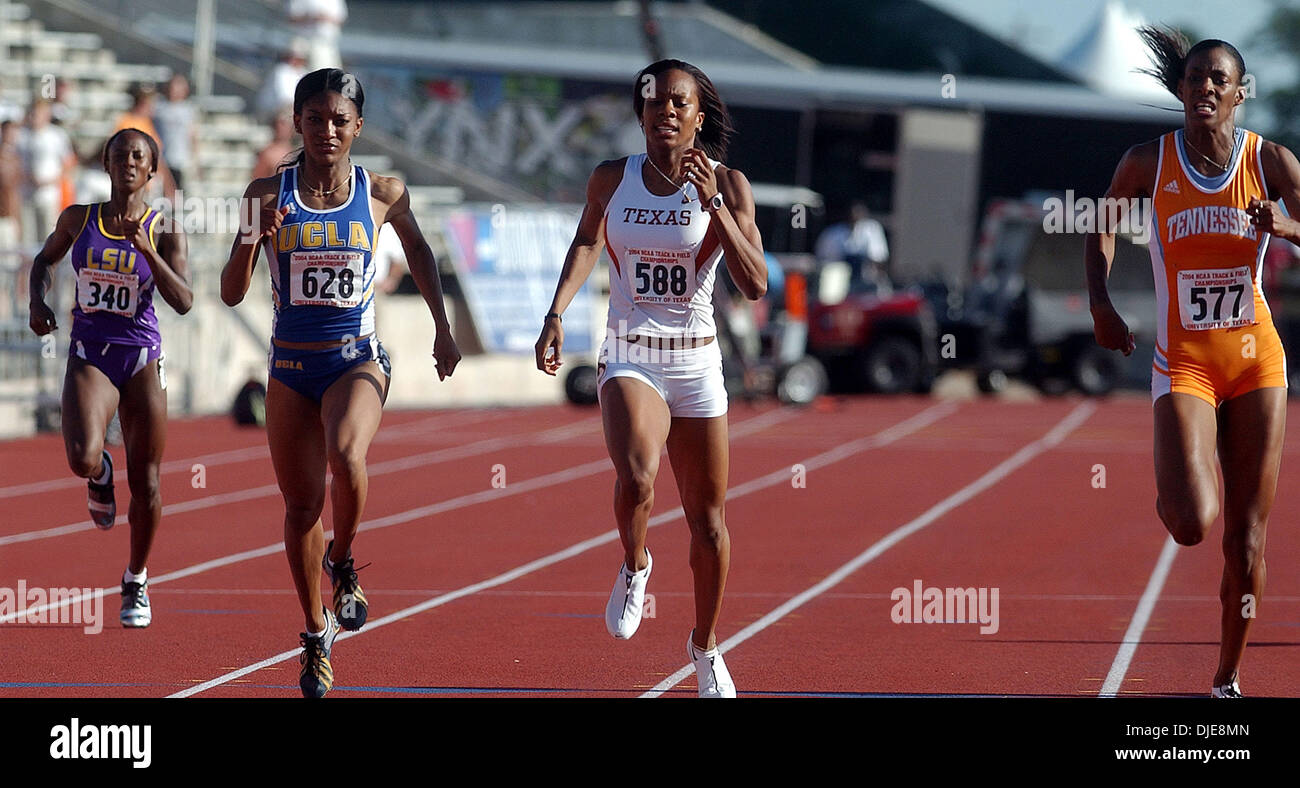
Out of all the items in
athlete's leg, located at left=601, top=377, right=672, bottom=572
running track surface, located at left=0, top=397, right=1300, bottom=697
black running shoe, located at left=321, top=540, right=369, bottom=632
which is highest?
athlete's leg, located at left=601, top=377, right=672, bottom=572

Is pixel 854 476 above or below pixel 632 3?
below

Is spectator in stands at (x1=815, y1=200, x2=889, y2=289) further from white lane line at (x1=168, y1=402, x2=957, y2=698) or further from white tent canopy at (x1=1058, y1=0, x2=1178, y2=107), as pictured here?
white tent canopy at (x1=1058, y1=0, x2=1178, y2=107)

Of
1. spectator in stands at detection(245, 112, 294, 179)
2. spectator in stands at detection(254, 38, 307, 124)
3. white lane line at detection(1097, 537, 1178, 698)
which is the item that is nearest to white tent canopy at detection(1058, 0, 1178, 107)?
spectator in stands at detection(254, 38, 307, 124)

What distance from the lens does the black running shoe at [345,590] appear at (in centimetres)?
674

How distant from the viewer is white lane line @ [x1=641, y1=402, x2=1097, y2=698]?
7.73 meters

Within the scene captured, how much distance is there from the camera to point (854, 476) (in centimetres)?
1522

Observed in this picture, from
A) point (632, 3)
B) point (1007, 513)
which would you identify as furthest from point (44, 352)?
point (632, 3)

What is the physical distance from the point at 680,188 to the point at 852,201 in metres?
24.5

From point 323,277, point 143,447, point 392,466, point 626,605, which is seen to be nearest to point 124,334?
point 143,447

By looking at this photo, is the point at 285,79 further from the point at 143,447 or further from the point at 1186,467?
the point at 1186,467

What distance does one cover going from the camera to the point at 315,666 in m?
6.23

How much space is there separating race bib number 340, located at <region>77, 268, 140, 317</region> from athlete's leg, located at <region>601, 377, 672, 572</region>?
108 inches
